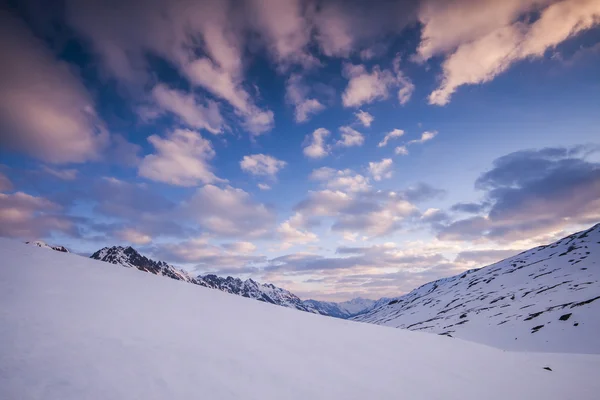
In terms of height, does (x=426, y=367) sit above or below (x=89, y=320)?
below

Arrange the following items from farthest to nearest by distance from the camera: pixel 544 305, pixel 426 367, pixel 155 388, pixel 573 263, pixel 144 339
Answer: pixel 573 263
pixel 544 305
pixel 426 367
pixel 144 339
pixel 155 388

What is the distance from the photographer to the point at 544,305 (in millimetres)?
65000

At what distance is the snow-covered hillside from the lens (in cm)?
520

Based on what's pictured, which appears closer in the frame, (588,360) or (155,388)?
(155,388)

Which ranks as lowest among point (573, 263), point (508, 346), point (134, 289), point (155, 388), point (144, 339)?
point (508, 346)

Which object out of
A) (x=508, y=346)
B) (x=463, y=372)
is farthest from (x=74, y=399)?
(x=508, y=346)

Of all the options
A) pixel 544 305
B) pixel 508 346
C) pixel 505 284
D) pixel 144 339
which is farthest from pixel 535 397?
pixel 505 284

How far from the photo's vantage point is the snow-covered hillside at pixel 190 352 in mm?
5203

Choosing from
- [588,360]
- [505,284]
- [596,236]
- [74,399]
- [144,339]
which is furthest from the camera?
[596,236]

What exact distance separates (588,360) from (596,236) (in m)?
200

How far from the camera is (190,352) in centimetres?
697

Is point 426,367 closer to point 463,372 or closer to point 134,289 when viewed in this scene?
point 463,372

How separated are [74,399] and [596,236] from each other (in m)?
228

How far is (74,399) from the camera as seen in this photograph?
4.38m
